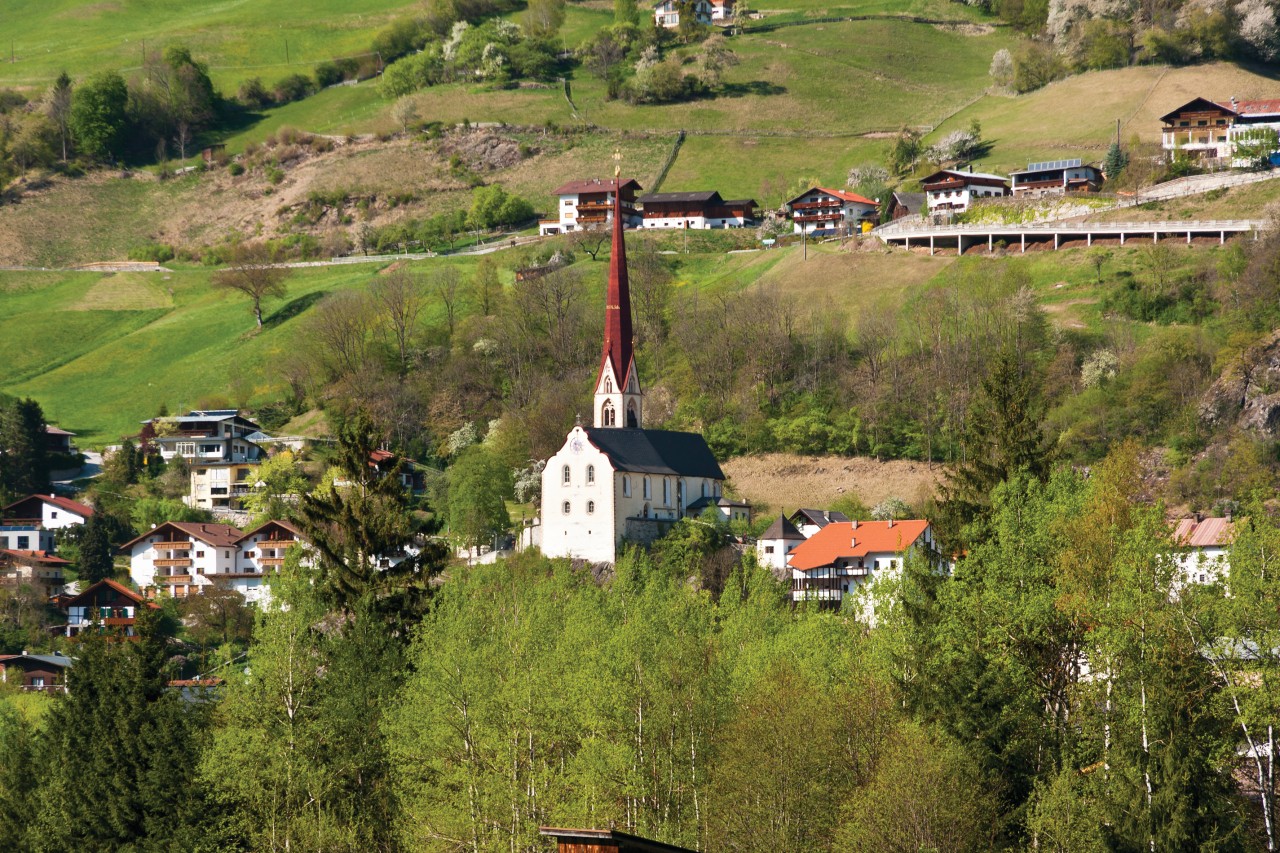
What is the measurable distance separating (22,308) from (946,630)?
131096mm

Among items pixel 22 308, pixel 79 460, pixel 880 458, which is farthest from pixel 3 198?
pixel 880 458

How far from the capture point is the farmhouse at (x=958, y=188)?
481ft

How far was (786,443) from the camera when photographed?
366ft

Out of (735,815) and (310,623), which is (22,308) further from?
(735,815)

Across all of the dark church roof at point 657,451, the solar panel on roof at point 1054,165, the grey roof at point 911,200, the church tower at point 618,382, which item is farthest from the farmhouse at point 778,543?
the solar panel on roof at point 1054,165

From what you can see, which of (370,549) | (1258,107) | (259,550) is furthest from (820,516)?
(1258,107)

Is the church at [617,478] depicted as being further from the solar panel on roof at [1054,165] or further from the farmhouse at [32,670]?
the solar panel on roof at [1054,165]

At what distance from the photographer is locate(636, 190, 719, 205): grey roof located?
15950 centimetres

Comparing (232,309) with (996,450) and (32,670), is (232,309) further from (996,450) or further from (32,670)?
(996,450)

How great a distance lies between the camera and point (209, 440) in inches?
4651

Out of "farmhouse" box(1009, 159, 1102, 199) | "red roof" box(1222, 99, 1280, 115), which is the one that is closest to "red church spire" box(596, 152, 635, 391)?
"farmhouse" box(1009, 159, 1102, 199)

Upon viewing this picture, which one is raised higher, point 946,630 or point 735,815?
point 946,630

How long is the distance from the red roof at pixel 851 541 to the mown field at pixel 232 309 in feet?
91.5

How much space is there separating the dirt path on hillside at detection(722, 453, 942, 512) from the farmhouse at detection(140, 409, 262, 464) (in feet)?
103
